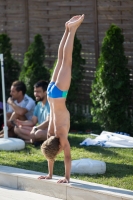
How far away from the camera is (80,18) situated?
795cm

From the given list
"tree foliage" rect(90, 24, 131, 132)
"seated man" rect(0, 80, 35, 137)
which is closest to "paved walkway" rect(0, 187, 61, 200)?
"seated man" rect(0, 80, 35, 137)

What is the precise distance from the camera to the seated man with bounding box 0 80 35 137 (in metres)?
11.6

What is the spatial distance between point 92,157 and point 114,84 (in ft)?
7.76

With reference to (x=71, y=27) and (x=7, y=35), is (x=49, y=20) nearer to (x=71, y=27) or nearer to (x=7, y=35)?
(x=7, y=35)

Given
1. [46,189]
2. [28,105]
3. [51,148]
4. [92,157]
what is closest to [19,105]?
[28,105]

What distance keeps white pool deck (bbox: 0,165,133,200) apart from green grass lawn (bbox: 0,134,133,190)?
1.14 ft

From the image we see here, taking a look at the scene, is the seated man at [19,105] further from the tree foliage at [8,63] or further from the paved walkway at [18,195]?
the paved walkway at [18,195]

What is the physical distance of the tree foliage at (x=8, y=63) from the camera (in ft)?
46.4

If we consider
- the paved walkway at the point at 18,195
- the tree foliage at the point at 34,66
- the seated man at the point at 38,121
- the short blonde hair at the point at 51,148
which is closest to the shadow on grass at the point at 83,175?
the paved walkway at the point at 18,195

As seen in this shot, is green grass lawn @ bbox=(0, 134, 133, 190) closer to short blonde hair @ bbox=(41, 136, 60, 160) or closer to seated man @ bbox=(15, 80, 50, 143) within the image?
seated man @ bbox=(15, 80, 50, 143)

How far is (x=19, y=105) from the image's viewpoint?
11773mm

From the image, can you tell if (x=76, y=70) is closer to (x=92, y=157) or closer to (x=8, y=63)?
(x=8, y=63)

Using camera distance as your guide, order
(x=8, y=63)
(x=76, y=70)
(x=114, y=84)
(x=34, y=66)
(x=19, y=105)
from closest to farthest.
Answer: (x=114, y=84) → (x=19, y=105) → (x=76, y=70) → (x=34, y=66) → (x=8, y=63)

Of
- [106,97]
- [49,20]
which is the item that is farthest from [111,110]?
[49,20]
